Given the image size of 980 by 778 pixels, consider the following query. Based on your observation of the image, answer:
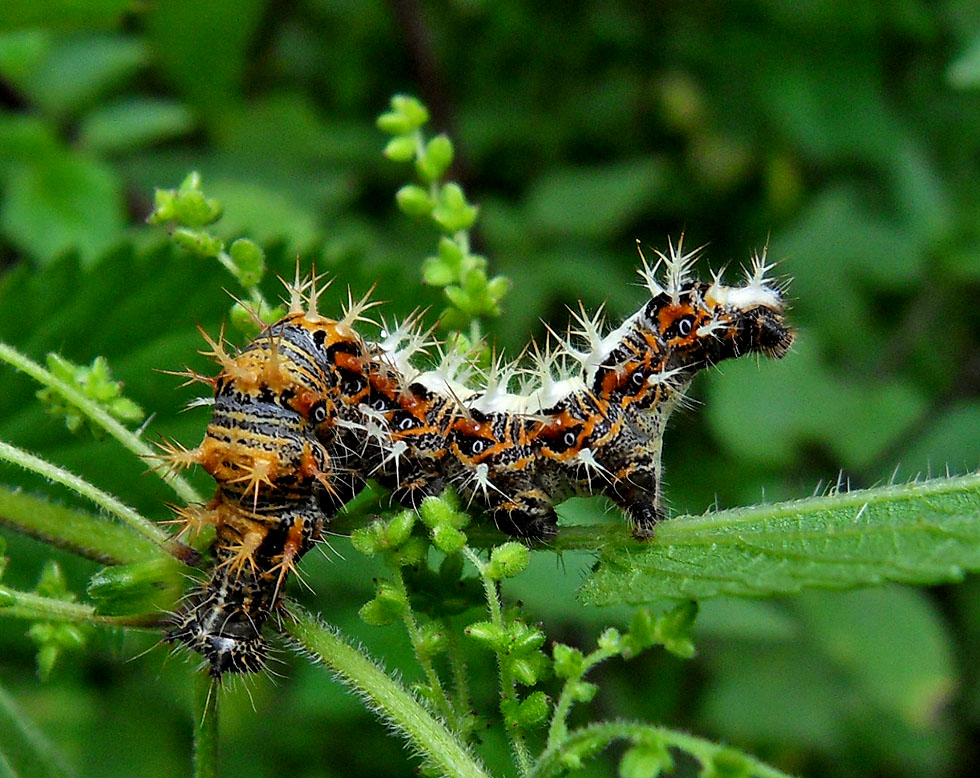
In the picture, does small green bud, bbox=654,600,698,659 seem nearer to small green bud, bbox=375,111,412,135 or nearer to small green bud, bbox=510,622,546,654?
small green bud, bbox=510,622,546,654

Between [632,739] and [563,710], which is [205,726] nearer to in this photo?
[563,710]

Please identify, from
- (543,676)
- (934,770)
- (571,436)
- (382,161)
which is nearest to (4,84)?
(382,161)

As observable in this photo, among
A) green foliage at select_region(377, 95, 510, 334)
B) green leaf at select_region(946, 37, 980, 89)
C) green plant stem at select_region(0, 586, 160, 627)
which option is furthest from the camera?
green leaf at select_region(946, 37, 980, 89)

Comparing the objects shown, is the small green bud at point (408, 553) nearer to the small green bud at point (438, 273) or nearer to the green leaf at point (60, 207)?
the small green bud at point (438, 273)

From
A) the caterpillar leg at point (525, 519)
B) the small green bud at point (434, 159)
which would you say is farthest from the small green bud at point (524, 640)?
the small green bud at point (434, 159)

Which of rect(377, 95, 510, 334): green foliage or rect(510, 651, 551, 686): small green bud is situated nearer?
rect(510, 651, 551, 686): small green bud

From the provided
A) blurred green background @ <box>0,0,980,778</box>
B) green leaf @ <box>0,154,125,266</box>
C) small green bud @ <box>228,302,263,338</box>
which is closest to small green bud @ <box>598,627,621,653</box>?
small green bud @ <box>228,302,263,338</box>
